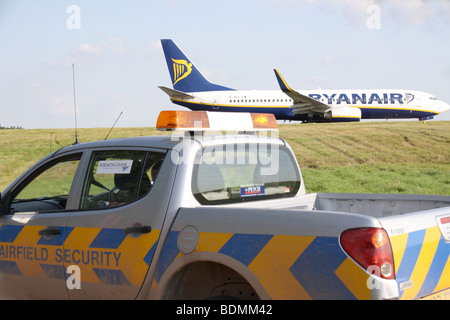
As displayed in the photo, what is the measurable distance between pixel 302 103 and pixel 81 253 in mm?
38710

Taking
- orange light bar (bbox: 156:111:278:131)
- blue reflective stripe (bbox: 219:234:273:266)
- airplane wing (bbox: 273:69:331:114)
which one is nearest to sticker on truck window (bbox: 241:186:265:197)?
orange light bar (bbox: 156:111:278:131)

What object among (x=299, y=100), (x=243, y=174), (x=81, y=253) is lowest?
(x=81, y=253)

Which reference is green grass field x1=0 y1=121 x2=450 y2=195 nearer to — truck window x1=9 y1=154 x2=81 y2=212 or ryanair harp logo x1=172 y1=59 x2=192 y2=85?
truck window x1=9 y1=154 x2=81 y2=212

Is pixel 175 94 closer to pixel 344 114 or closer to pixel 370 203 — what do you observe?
pixel 344 114

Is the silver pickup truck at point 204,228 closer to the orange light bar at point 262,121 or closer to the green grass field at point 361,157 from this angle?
the orange light bar at point 262,121

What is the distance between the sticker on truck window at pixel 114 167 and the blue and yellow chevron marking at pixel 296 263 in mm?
1028

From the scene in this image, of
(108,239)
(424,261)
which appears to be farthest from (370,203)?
(108,239)

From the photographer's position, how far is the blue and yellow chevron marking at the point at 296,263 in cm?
287

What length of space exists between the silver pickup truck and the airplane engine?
34.9m

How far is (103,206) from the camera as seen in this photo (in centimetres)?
406

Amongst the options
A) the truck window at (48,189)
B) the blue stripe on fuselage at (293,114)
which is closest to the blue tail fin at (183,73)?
the blue stripe on fuselage at (293,114)

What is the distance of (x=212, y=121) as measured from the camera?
170 inches
